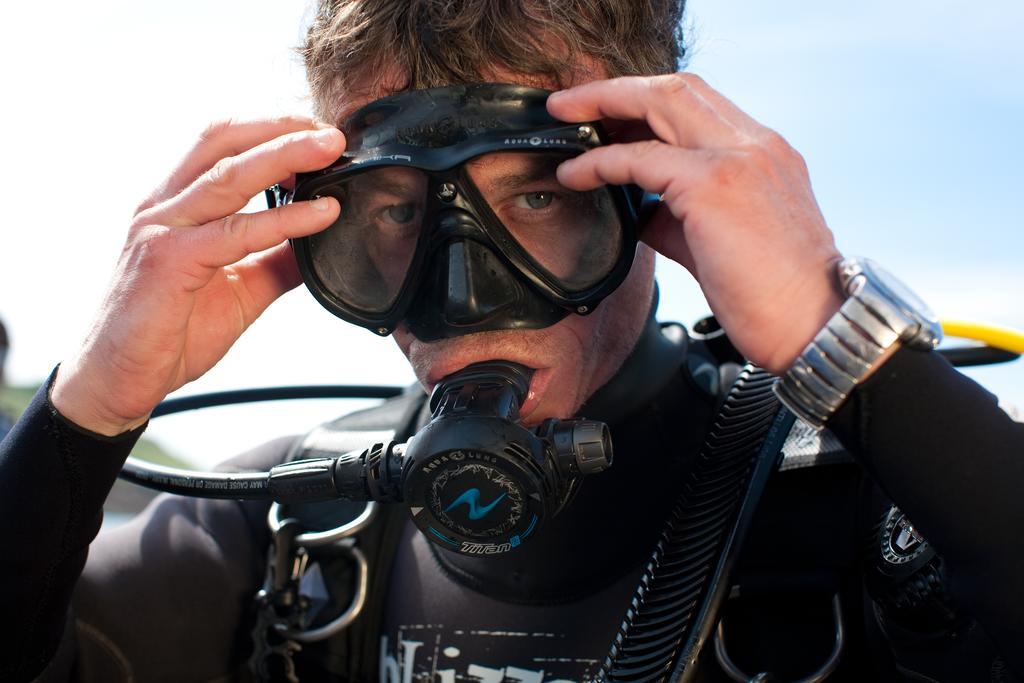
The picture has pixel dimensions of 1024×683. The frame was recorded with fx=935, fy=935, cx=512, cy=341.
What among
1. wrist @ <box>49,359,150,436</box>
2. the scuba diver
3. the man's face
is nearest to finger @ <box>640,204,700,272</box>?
the scuba diver

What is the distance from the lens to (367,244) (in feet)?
5.37

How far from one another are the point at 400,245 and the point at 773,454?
717 millimetres

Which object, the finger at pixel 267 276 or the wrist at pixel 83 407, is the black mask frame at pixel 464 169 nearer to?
the finger at pixel 267 276

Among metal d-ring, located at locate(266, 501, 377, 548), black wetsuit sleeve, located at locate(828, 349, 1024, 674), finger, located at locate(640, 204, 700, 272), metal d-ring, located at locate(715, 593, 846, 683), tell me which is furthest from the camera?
metal d-ring, located at locate(266, 501, 377, 548)

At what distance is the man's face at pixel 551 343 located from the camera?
4.93 feet

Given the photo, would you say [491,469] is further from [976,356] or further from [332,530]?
[976,356]

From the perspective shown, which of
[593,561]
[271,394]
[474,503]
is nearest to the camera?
[474,503]

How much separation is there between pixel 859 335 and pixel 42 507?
52.2 inches

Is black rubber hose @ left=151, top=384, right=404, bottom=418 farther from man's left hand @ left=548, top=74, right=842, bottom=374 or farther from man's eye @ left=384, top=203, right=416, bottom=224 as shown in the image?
man's left hand @ left=548, top=74, right=842, bottom=374

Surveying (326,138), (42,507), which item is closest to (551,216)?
(326,138)

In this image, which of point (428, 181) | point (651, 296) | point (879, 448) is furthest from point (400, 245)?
point (879, 448)

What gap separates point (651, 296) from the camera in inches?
76.4

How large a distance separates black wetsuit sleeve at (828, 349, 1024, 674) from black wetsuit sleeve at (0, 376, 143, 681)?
1223 mm

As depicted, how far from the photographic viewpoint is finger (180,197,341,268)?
1.46 m
